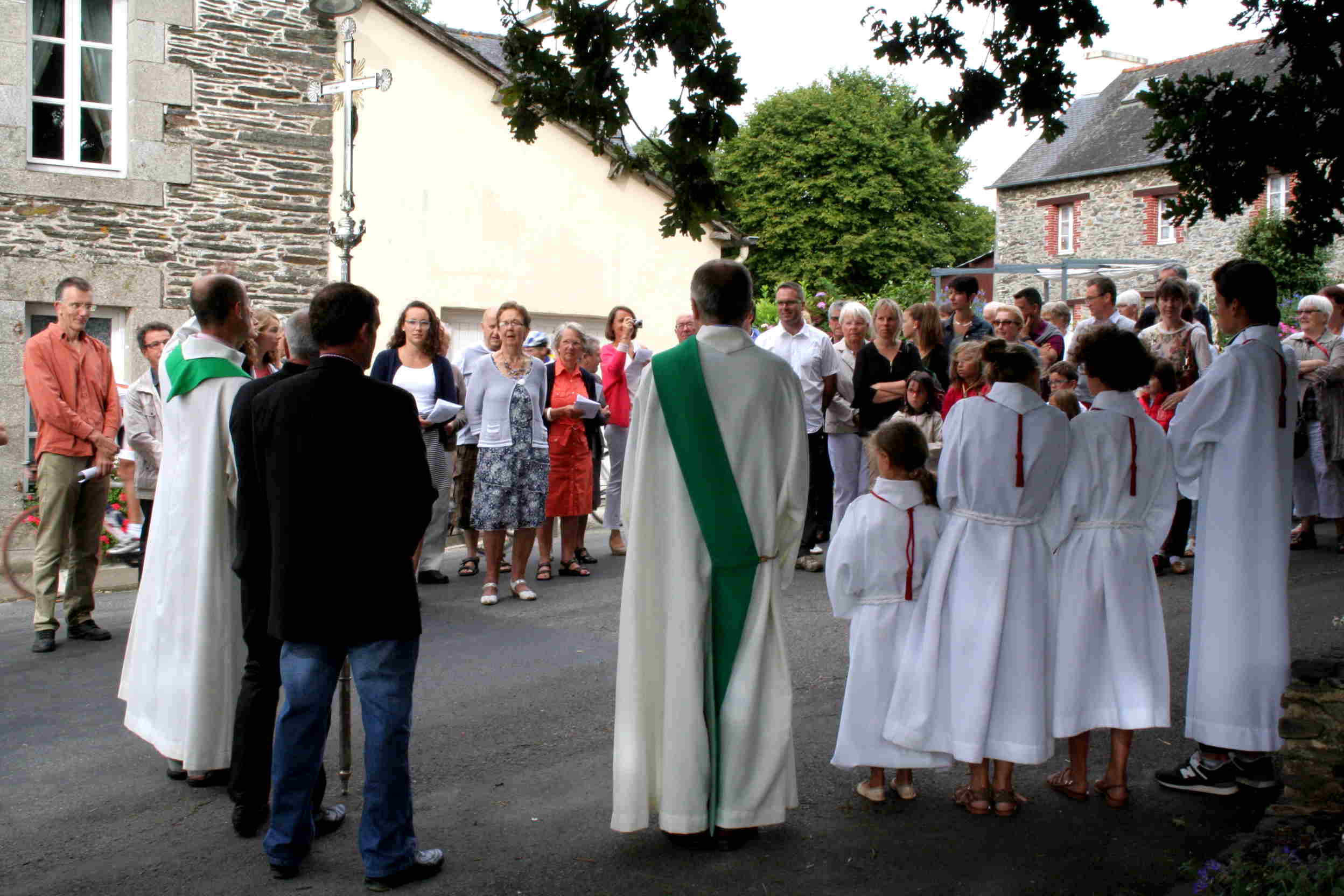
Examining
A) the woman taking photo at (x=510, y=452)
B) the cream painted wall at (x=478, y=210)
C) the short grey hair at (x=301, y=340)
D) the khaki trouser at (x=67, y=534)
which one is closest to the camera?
the short grey hair at (x=301, y=340)

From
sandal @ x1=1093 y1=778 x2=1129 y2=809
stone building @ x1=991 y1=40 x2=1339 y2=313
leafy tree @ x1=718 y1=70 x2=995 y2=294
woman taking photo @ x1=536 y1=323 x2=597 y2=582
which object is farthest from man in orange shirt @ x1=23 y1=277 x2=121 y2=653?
leafy tree @ x1=718 y1=70 x2=995 y2=294

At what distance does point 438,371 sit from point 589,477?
171 cm

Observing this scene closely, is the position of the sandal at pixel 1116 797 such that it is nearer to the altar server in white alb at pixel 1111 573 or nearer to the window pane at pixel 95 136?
the altar server in white alb at pixel 1111 573

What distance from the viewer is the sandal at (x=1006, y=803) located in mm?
5113

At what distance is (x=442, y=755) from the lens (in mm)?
5922

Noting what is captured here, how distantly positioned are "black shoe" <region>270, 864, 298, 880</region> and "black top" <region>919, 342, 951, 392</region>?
719 centimetres

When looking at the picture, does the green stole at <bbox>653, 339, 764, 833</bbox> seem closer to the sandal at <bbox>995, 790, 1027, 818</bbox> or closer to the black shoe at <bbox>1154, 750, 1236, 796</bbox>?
the sandal at <bbox>995, 790, 1027, 818</bbox>

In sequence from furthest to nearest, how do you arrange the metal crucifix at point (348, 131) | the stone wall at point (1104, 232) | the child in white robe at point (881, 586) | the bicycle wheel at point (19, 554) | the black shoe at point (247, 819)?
the stone wall at point (1104, 232) < the metal crucifix at point (348, 131) < the bicycle wheel at point (19, 554) < the child in white robe at point (881, 586) < the black shoe at point (247, 819)

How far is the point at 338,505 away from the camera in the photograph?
13.8ft

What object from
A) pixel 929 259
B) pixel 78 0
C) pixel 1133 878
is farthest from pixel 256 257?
pixel 929 259

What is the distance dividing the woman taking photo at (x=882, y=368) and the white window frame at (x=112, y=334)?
7.89 m

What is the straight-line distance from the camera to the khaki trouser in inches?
319

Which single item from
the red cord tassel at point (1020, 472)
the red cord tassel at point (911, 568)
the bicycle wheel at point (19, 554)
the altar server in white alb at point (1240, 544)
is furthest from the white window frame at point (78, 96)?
the altar server in white alb at point (1240, 544)

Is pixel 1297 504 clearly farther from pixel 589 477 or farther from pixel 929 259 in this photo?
pixel 929 259
